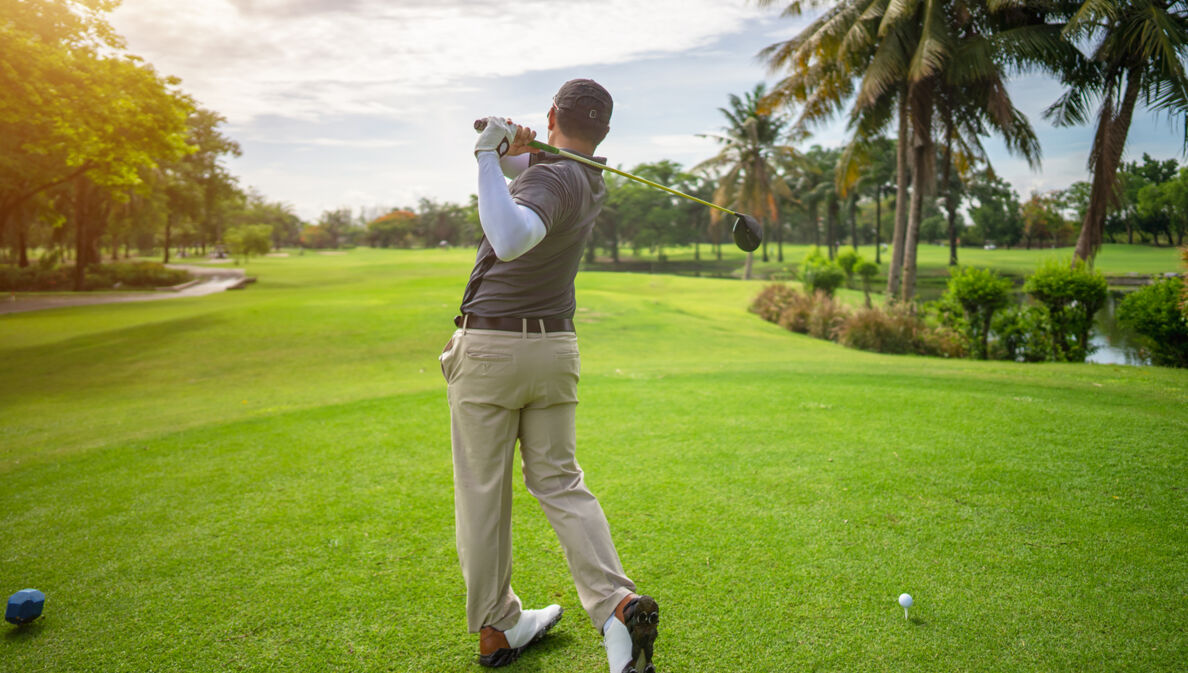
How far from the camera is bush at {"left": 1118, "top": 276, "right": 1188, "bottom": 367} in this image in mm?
10336

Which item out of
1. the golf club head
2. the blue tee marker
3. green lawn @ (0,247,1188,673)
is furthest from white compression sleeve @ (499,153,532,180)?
the blue tee marker

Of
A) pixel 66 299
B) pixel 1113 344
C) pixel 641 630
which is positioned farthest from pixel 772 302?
pixel 66 299

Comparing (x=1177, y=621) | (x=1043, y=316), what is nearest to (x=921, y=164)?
(x=1043, y=316)

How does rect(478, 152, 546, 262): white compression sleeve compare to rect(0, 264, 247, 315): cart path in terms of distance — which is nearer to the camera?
rect(478, 152, 546, 262): white compression sleeve

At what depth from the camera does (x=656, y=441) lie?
5.97 metres

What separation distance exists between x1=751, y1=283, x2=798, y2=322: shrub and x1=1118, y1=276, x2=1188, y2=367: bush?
1325 centimetres

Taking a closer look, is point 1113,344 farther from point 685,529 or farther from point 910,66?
point 685,529

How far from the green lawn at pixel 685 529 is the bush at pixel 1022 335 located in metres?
4.68

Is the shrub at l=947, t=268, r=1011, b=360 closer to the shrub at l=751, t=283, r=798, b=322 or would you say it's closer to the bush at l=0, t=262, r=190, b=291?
the shrub at l=751, t=283, r=798, b=322

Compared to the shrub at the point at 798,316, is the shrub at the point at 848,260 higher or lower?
higher

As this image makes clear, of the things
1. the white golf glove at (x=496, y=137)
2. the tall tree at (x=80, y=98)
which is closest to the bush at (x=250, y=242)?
the tall tree at (x=80, y=98)

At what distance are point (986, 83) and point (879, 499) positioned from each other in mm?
18907

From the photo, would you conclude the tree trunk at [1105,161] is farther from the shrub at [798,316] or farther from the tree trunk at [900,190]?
the shrub at [798,316]

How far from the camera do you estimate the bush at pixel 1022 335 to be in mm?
13219
